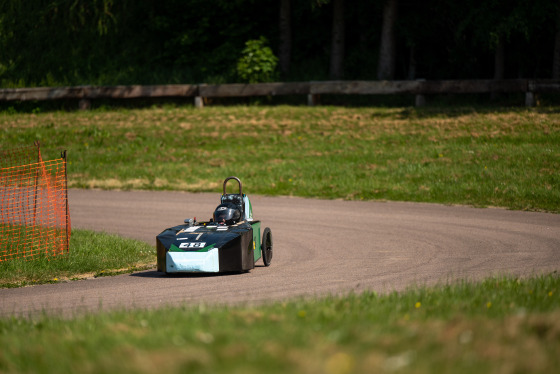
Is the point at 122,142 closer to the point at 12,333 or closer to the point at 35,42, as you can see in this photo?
the point at 35,42

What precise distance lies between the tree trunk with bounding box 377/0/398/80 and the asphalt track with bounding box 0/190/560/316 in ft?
53.5

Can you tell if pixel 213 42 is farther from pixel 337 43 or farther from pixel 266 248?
pixel 266 248

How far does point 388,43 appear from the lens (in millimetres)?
35812

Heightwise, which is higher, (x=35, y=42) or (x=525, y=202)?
(x=35, y=42)

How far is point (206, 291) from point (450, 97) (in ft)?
86.0

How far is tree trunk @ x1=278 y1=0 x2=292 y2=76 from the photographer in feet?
125

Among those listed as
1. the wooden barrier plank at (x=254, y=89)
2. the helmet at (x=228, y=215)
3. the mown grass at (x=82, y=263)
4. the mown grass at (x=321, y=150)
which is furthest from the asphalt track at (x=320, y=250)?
the wooden barrier plank at (x=254, y=89)

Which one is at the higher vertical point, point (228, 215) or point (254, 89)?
point (254, 89)

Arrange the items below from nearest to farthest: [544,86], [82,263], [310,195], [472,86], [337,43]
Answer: [82,263] → [310,195] → [544,86] → [472,86] → [337,43]

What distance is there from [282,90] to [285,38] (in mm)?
5608

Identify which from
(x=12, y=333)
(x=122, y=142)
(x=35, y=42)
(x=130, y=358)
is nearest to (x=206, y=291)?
(x=12, y=333)

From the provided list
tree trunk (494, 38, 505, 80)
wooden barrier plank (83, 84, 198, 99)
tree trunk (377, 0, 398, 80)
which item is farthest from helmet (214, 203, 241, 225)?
tree trunk (377, 0, 398, 80)

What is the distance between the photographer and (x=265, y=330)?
6020 mm

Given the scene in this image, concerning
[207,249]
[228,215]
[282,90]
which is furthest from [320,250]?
[282,90]
